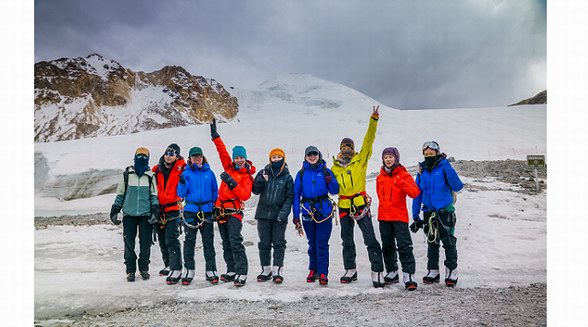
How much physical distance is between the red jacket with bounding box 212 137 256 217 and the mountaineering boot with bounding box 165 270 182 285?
70 centimetres

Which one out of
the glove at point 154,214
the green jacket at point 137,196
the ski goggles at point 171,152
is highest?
the ski goggles at point 171,152

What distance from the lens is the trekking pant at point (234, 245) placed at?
3.38 m

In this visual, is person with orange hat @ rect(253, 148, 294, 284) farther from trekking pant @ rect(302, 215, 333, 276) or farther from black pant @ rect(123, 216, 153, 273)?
black pant @ rect(123, 216, 153, 273)

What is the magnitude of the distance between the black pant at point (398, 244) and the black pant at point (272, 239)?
0.88 metres

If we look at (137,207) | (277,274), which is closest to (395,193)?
(277,274)

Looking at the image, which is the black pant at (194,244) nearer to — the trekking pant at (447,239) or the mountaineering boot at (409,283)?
the mountaineering boot at (409,283)

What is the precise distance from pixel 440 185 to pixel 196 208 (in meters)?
2.13

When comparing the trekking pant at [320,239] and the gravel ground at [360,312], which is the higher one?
the trekking pant at [320,239]

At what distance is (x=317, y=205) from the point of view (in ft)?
11.1

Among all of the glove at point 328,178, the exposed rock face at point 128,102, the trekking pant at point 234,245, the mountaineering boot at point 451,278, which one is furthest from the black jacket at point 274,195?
the exposed rock face at point 128,102

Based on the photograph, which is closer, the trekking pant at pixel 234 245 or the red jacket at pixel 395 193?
the red jacket at pixel 395 193

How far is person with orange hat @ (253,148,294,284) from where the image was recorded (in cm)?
341

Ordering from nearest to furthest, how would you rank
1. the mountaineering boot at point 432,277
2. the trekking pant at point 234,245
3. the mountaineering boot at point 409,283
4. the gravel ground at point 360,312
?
the gravel ground at point 360,312 → the mountaineering boot at point 409,283 → the mountaineering boot at point 432,277 → the trekking pant at point 234,245

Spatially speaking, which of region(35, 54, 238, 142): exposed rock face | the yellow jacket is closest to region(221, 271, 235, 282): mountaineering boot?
the yellow jacket
